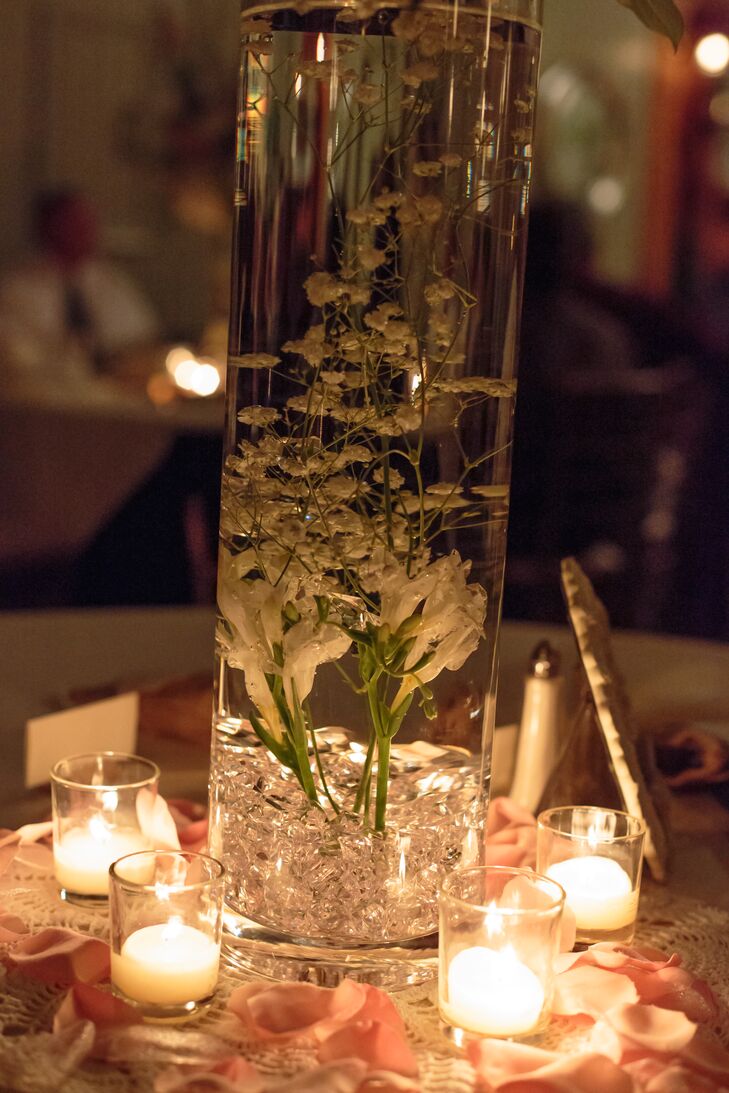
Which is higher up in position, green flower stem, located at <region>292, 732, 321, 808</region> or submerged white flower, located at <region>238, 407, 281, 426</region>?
submerged white flower, located at <region>238, 407, 281, 426</region>

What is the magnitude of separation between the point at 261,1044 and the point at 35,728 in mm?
412

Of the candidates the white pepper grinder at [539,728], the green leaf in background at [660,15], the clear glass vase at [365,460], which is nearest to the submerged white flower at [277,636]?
the clear glass vase at [365,460]

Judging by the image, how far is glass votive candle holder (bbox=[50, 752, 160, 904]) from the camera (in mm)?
952

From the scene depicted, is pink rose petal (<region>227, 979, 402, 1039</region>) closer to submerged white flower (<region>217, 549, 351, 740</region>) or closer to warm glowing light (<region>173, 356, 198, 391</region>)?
submerged white flower (<region>217, 549, 351, 740</region>)

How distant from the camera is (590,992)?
2.61 feet

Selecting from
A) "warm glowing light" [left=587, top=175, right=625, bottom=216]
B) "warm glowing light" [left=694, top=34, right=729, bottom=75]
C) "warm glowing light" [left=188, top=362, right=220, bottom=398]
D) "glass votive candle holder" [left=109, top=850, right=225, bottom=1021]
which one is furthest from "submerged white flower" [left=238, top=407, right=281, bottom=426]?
"warm glowing light" [left=587, top=175, right=625, bottom=216]

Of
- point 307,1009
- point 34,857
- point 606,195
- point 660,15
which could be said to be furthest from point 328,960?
point 606,195

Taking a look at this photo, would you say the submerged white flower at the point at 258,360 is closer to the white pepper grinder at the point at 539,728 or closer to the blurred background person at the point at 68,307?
the white pepper grinder at the point at 539,728

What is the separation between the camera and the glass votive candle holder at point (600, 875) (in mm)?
898

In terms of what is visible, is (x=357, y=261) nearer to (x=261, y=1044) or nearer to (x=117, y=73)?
(x=261, y=1044)

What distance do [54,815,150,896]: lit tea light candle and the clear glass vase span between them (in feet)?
0.40

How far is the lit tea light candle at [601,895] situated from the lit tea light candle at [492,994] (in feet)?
0.50

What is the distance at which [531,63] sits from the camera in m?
0.84

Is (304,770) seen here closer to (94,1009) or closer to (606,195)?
(94,1009)
